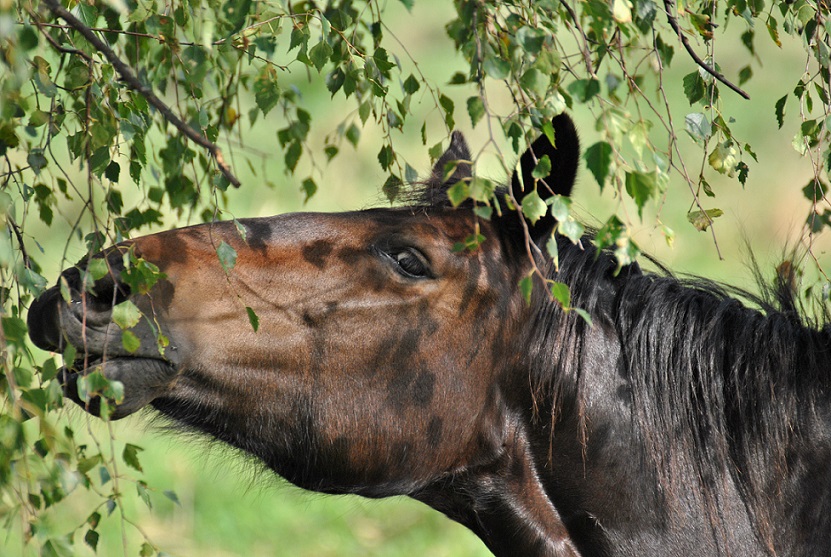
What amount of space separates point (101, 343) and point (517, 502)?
1378 mm

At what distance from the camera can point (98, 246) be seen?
2.48 meters

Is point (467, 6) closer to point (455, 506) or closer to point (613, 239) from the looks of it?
point (613, 239)

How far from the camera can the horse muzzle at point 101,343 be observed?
2459 millimetres

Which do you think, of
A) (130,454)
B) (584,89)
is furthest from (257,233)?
(584,89)

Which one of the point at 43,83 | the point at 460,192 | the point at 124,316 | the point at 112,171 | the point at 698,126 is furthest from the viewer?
the point at 112,171

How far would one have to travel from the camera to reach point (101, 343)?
8.11 ft

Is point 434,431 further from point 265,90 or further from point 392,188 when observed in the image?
point 265,90

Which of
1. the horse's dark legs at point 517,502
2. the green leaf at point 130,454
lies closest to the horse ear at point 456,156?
the horse's dark legs at point 517,502

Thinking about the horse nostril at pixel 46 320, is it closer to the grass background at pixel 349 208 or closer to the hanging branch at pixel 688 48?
the grass background at pixel 349 208

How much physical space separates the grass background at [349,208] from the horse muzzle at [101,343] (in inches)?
8.5

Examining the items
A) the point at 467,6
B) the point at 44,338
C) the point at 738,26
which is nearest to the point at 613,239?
the point at 467,6

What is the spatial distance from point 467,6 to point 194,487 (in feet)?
19.3

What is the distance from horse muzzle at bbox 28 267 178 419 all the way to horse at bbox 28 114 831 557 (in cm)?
14

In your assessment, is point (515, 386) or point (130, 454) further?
point (515, 386)
